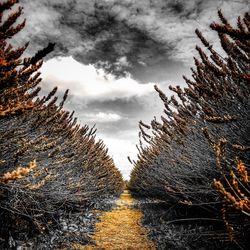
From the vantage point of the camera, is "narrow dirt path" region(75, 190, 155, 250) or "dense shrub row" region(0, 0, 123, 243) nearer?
"dense shrub row" region(0, 0, 123, 243)

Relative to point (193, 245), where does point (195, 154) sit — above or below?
above

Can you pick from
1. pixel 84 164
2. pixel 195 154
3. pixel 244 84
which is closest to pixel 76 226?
pixel 84 164

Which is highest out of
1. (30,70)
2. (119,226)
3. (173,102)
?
(173,102)

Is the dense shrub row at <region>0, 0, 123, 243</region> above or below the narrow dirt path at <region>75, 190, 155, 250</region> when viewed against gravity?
above

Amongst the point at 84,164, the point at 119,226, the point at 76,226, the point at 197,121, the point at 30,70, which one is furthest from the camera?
the point at 84,164

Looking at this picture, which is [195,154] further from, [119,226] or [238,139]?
[119,226]

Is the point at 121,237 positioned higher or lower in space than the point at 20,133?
lower

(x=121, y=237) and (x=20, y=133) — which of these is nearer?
(x=20, y=133)

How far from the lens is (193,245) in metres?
4.96

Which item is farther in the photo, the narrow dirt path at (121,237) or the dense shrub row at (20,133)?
the narrow dirt path at (121,237)

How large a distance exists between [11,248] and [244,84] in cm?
391

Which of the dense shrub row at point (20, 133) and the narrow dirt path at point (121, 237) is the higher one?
the dense shrub row at point (20, 133)

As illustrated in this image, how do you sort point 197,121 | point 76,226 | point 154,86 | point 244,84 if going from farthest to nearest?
point 76,226 → point 197,121 → point 154,86 → point 244,84

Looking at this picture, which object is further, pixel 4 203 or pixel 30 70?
pixel 4 203
